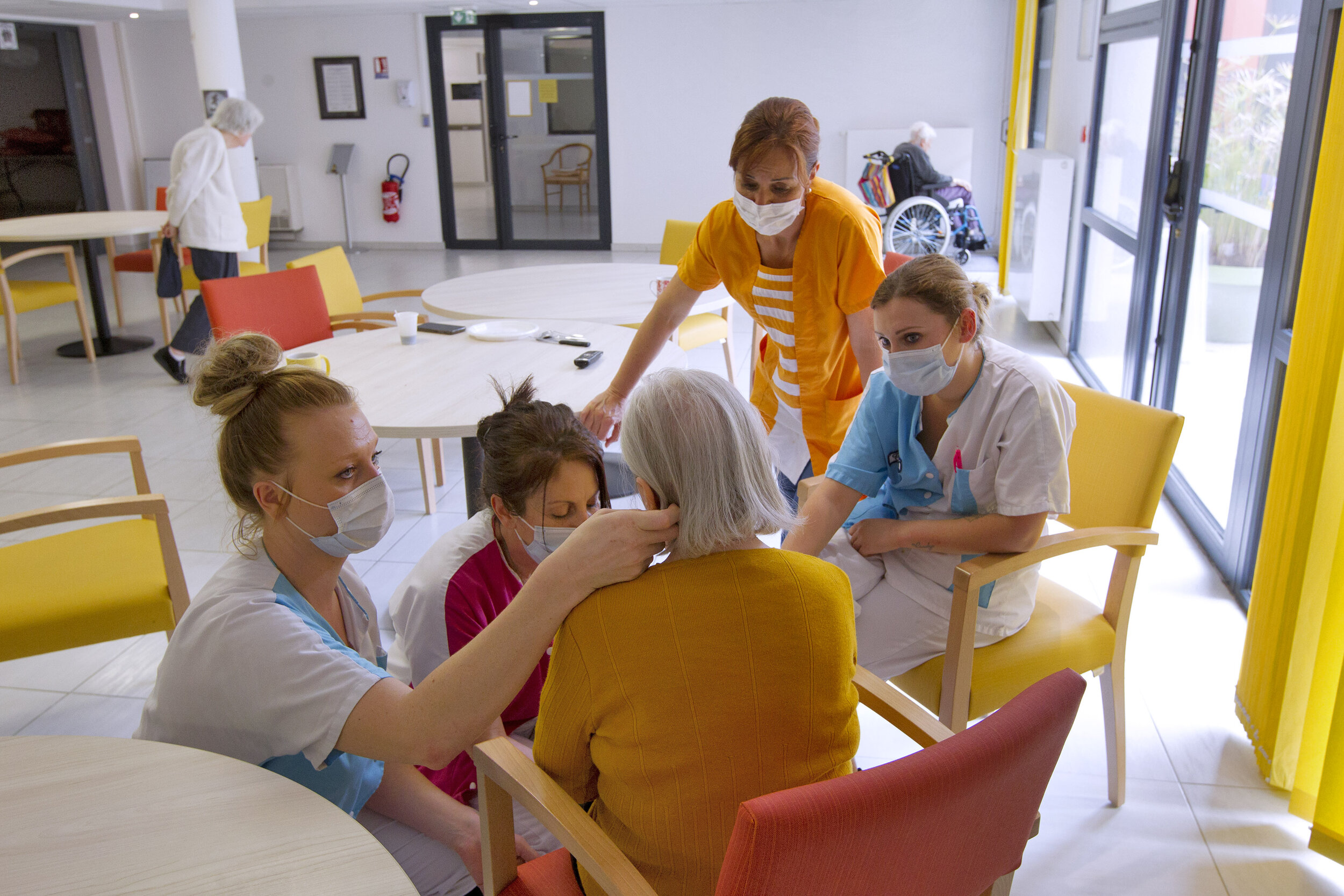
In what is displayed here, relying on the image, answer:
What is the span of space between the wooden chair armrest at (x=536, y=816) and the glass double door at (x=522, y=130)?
30.3 feet

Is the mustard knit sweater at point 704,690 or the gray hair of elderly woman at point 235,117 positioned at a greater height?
the gray hair of elderly woman at point 235,117

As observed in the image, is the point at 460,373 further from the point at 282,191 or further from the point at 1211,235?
the point at 282,191

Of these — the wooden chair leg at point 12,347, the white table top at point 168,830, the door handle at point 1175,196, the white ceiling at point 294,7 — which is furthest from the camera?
the white ceiling at point 294,7

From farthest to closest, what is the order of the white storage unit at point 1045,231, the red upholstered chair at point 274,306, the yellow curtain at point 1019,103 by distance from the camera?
the yellow curtain at point 1019,103 < the white storage unit at point 1045,231 < the red upholstered chair at point 274,306

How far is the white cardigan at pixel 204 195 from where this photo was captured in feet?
18.1

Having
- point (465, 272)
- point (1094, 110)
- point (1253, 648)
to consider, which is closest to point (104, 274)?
point (465, 272)

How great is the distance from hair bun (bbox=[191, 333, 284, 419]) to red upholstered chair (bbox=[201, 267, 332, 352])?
2078 millimetres

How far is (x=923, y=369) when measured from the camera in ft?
6.17

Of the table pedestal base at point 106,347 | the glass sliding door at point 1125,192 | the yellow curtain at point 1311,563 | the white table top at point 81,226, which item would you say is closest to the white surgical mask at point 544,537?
the yellow curtain at point 1311,563

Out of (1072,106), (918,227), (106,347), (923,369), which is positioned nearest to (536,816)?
(923,369)

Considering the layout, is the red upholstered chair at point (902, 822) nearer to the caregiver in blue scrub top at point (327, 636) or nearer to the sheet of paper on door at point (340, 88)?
the caregiver in blue scrub top at point (327, 636)

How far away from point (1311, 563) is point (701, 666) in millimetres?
1681

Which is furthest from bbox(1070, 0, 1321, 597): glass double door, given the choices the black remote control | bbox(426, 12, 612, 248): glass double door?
bbox(426, 12, 612, 248): glass double door

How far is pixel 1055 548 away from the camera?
1.90 m
